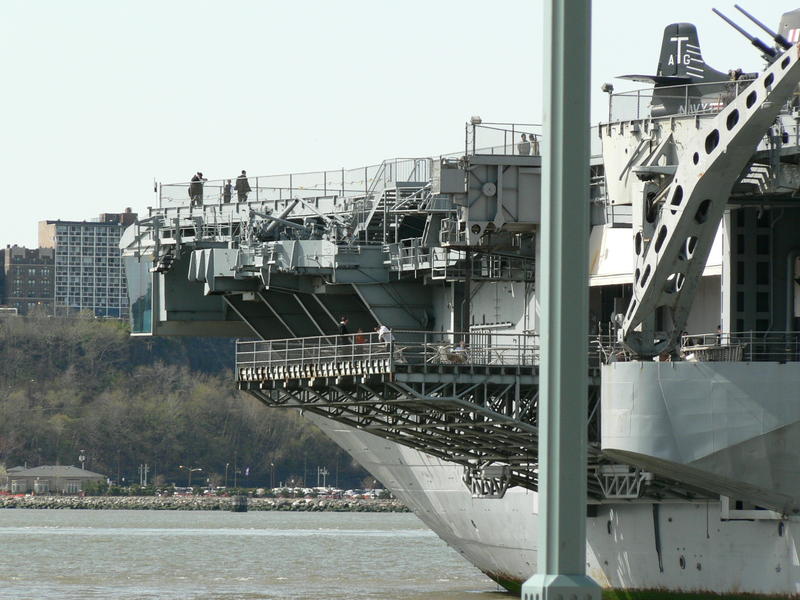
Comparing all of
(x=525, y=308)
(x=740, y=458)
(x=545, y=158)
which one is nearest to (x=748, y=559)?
(x=740, y=458)

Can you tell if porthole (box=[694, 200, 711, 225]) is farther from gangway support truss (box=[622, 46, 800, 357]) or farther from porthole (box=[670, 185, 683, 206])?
porthole (box=[670, 185, 683, 206])

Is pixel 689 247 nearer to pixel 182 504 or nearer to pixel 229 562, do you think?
pixel 229 562

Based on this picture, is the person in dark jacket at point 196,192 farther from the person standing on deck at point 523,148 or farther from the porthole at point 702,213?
the porthole at point 702,213

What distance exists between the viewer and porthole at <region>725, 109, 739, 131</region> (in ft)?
108

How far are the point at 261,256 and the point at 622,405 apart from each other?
1567cm

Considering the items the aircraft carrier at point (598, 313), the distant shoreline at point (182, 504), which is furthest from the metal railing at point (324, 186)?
the distant shoreline at point (182, 504)

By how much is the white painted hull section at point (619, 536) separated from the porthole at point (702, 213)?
6826 mm

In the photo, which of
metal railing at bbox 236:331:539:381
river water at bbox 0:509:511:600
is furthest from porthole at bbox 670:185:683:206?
river water at bbox 0:509:511:600

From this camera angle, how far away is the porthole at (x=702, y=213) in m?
34.3

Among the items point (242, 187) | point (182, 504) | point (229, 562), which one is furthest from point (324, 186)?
point (182, 504)

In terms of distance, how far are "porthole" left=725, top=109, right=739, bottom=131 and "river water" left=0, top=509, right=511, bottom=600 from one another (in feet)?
68.2

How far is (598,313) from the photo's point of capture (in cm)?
4291

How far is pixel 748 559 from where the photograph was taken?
38562 mm

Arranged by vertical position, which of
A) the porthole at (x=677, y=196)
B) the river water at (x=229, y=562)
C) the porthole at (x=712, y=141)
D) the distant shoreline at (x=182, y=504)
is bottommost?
the distant shoreline at (x=182, y=504)
